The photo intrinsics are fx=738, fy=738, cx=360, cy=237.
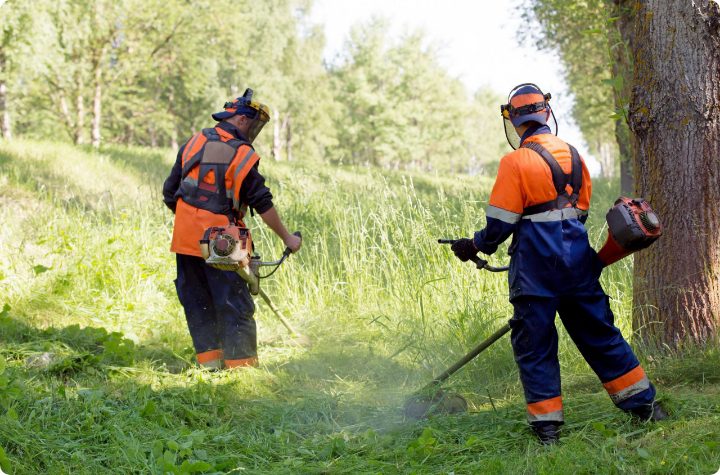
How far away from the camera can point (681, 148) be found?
4668 mm

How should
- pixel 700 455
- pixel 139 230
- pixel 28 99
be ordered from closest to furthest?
pixel 700 455 < pixel 139 230 < pixel 28 99

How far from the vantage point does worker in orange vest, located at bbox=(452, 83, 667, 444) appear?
385 centimetres

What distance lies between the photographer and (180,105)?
4053 cm

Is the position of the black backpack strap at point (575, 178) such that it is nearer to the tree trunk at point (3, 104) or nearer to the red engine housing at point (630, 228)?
the red engine housing at point (630, 228)

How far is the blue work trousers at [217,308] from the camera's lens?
18.4 ft

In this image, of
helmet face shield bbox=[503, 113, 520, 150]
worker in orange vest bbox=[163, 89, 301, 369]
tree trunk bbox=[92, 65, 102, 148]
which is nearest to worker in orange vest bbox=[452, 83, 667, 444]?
helmet face shield bbox=[503, 113, 520, 150]

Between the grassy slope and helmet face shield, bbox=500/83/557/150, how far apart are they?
5.36 ft

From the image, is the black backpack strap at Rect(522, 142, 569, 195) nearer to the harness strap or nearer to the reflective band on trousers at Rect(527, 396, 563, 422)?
the harness strap

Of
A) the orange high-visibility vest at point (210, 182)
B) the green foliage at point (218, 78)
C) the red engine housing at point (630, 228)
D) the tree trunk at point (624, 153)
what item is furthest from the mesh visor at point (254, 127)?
the green foliage at point (218, 78)

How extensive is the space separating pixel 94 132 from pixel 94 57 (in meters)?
3.00

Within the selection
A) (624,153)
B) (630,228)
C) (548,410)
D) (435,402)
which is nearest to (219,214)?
(435,402)

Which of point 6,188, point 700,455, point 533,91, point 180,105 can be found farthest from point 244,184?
point 180,105

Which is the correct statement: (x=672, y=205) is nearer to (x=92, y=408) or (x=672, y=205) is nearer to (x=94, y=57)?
(x=92, y=408)

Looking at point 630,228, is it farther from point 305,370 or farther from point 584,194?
point 305,370
